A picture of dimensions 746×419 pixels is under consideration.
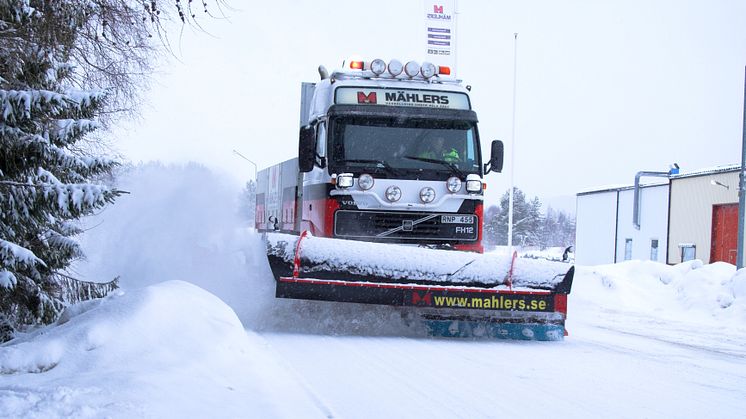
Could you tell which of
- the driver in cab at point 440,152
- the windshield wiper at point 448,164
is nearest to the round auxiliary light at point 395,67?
the driver in cab at point 440,152

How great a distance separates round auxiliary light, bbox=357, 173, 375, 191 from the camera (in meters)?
9.06

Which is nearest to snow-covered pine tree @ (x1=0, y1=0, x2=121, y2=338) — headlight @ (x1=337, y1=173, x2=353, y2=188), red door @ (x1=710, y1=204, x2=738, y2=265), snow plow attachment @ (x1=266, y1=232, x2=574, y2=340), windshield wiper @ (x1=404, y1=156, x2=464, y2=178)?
snow plow attachment @ (x1=266, y1=232, x2=574, y2=340)

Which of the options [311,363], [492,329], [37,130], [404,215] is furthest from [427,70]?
[37,130]

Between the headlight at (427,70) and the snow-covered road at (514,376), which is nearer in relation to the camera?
the snow-covered road at (514,376)

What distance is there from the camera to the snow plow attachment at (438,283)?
767cm

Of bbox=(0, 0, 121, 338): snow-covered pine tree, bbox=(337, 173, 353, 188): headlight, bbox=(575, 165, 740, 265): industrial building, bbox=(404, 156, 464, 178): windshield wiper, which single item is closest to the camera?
bbox=(0, 0, 121, 338): snow-covered pine tree

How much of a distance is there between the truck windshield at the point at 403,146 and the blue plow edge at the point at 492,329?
211 cm

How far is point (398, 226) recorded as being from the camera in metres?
9.19

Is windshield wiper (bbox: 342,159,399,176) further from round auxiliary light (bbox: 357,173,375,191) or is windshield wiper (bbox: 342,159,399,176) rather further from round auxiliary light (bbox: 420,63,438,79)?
round auxiliary light (bbox: 420,63,438,79)

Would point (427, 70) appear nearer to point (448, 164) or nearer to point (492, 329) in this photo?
point (448, 164)

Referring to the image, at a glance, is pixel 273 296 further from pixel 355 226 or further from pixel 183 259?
pixel 183 259

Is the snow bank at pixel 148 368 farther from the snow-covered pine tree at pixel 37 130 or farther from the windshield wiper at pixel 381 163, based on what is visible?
the windshield wiper at pixel 381 163

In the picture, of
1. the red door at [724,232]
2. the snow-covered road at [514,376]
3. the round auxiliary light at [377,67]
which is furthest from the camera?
the red door at [724,232]

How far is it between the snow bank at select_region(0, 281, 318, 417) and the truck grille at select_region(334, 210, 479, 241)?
119 inches
